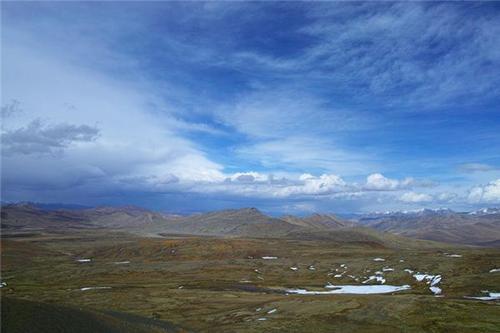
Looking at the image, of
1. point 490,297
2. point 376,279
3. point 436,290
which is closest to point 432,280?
point 436,290

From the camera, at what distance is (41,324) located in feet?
134

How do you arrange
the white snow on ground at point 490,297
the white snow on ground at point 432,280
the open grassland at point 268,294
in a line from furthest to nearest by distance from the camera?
1. the white snow on ground at point 432,280
2. the white snow on ground at point 490,297
3. the open grassland at point 268,294

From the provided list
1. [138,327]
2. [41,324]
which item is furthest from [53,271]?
[41,324]

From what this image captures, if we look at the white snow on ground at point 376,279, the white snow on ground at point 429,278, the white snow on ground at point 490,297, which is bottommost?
the white snow on ground at point 376,279

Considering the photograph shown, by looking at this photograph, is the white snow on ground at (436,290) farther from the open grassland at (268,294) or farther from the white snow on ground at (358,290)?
the white snow on ground at (358,290)

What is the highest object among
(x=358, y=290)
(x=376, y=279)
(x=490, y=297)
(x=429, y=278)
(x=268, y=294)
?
(x=490, y=297)

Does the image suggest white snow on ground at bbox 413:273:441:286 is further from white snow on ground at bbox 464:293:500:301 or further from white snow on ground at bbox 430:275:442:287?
white snow on ground at bbox 464:293:500:301

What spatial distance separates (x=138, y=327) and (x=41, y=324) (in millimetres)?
16665

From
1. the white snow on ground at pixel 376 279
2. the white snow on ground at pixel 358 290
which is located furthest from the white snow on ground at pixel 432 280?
the white snow on ground at pixel 376 279

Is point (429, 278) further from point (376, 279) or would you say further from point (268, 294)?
point (268, 294)

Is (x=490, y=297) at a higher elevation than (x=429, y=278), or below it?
higher

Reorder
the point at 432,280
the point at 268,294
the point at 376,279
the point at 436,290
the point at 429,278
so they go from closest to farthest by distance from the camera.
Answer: the point at 268,294 → the point at 436,290 → the point at 432,280 → the point at 429,278 → the point at 376,279

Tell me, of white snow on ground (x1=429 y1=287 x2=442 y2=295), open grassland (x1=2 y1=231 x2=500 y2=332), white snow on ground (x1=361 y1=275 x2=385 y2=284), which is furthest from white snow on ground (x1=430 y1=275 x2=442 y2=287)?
white snow on ground (x1=361 y1=275 x2=385 y2=284)

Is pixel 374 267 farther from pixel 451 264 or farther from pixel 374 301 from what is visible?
pixel 374 301
